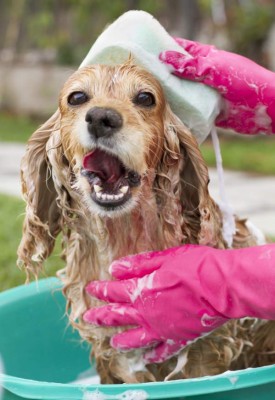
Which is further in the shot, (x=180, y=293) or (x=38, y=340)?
(x=38, y=340)

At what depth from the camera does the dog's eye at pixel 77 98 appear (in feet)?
7.33

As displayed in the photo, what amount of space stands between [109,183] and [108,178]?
0.02m

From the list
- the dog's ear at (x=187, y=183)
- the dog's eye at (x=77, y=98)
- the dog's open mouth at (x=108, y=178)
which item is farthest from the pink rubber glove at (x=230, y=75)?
the dog's open mouth at (x=108, y=178)

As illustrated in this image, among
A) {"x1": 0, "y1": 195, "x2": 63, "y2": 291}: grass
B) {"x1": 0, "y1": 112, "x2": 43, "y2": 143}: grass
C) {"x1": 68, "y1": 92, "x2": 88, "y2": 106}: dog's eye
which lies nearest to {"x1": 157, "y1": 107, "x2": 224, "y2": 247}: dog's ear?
{"x1": 68, "y1": 92, "x2": 88, "y2": 106}: dog's eye

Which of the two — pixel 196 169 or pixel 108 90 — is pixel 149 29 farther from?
pixel 196 169

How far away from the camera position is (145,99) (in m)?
2.24

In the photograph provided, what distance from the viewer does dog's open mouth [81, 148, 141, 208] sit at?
7.09ft

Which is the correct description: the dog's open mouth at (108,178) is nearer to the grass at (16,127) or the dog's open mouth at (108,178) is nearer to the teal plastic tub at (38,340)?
the teal plastic tub at (38,340)

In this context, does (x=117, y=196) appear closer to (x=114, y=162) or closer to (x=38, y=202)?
(x=114, y=162)

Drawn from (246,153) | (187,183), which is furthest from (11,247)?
(246,153)

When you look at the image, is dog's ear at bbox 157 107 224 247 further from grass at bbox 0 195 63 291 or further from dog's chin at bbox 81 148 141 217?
grass at bbox 0 195 63 291

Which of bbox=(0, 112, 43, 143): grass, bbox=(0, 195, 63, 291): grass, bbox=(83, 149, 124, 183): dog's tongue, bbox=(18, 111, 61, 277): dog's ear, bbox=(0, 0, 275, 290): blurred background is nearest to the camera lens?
bbox=(83, 149, 124, 183): dog's tongue

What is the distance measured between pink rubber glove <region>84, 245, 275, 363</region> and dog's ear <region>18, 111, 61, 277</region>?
0.69ft

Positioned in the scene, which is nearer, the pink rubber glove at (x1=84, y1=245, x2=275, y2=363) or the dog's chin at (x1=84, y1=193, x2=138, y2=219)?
the pink rubber glove at (x1=84, y1=245, x2=275, y2=363)
